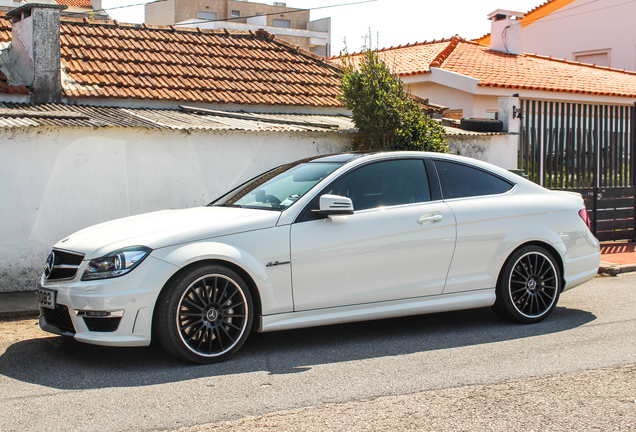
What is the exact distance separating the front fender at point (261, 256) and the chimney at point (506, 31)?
1821 centimetres

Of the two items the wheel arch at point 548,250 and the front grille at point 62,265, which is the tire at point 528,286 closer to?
the wheel arch at point 548,250

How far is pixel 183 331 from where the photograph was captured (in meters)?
4.89

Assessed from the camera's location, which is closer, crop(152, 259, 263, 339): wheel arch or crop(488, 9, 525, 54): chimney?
crop(152, 259, 263, 339): wheel arch

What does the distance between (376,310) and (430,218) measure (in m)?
0.93

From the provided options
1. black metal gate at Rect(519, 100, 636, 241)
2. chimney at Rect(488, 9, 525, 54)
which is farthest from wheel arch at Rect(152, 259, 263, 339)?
chimney at Rect(488, 9, 525, 54)

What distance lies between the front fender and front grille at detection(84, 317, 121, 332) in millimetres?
618

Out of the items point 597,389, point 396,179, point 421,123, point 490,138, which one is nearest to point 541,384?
point 597,389

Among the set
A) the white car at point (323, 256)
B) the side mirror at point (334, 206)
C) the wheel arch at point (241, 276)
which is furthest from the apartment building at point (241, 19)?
the wheel arch at point (241, 276)

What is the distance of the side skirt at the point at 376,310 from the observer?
17.1 feet

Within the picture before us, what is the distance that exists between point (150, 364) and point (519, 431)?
8.92ft

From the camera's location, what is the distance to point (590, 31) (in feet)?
89.8

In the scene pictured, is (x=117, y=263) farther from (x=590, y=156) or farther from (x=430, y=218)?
(x=590, y=156)

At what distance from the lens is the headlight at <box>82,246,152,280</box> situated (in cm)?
479

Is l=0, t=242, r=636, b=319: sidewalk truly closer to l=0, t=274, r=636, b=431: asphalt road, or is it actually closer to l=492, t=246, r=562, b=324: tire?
Result: l=0, t=274, r=636, b=431: asphalt road
